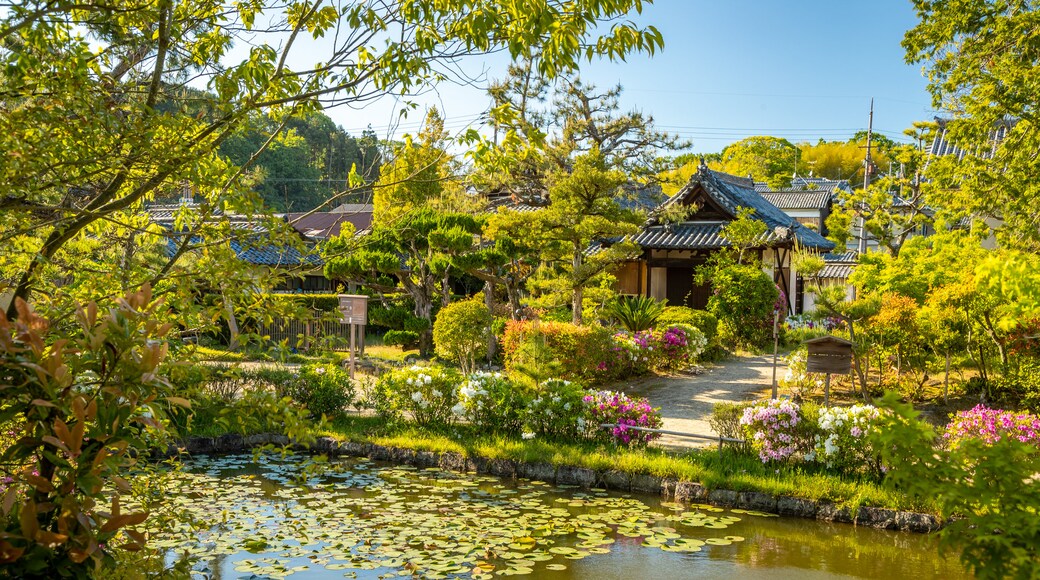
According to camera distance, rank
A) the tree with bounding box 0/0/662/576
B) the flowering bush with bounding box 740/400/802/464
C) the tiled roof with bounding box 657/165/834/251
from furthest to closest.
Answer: the tiled roof with bounding box 657/165/834/251
the flowering bush with bounding box 740/400/802/464
the tree with bounding box 0/0/662/576

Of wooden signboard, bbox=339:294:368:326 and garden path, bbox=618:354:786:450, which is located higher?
wooden signboard, bbox=339:294:368:326

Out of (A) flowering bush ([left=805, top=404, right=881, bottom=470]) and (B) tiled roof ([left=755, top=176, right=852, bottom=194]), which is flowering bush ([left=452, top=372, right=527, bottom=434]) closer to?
(A) flowering bush ([left=805, top=404, right=881, bottom=470])

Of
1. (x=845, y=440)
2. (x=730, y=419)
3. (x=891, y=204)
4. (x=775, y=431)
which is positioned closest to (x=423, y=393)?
(x=730, y=419)

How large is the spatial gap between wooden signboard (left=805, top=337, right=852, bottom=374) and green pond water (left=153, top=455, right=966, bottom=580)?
3.50 m

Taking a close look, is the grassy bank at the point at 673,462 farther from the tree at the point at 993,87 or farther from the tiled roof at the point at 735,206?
the tiled roof at the point at 735,206

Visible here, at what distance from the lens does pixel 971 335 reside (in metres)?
12.0

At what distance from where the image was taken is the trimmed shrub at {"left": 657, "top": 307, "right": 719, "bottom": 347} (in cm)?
1781

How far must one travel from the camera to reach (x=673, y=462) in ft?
29.4

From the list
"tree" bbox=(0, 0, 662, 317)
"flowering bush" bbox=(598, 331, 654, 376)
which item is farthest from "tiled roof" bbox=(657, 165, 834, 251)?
"tree" bbox=(0, 0, 662, 317)

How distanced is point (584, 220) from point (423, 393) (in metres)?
5.91

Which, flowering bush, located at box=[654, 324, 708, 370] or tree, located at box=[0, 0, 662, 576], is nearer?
tree, located at box=[0, 0, 662, 576]

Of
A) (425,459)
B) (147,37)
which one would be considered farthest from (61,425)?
(425,459)

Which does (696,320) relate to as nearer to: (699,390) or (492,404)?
(699,390)

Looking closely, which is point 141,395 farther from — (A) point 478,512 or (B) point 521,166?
(B) point 521,166
